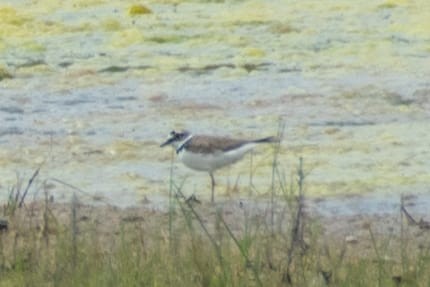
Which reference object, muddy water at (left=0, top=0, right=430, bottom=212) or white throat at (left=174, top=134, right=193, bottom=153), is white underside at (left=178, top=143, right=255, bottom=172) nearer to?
white throat at (left=174, top=134, right=193, bottom=153)

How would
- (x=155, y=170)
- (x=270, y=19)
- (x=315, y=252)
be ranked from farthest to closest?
(x=270, y=19)
(x=155, y=170)
(x=315, y=252)

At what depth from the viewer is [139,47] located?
42.7ft

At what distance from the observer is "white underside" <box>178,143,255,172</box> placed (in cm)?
869

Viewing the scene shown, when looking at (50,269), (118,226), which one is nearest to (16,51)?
(118,226)

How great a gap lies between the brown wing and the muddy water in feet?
0.69

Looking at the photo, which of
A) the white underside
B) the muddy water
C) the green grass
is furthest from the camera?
the muddy water

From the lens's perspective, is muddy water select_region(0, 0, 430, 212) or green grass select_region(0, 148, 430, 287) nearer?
green grass select_region(0, 148, 430, 287)

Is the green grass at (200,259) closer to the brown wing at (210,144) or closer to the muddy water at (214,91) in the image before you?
the brown wing at (210,144)

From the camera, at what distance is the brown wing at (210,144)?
8.72 m

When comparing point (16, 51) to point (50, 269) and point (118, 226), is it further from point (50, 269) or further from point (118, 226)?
point (50, 269)

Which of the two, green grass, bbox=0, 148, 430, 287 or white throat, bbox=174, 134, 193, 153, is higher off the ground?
white throat, bbox=174, 134, 193, 153

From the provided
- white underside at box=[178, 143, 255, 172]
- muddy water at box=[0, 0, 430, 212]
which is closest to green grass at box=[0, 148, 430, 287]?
white underside at box=[178, 143, 255, 172]

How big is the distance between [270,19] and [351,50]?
1433 millimetres

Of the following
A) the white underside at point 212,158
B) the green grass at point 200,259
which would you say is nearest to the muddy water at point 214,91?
the white underside at point 212,158
